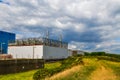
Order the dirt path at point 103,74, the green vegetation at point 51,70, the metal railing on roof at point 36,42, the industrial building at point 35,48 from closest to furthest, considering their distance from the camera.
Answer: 1. the dirt path at point 103,74
2. the green vegetation at point 51,70
3. the industrial building at point 35,48
4. the metal railing on roof at point 36,42

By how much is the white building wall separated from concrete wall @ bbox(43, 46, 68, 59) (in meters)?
1.63

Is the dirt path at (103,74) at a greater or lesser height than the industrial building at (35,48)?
lesser

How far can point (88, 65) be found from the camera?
19.2 metres

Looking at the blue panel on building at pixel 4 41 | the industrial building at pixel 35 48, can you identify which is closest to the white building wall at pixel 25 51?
the industrial building at pixel 35 48

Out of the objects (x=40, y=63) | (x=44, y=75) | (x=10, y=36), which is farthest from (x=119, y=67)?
(x=10, y=36)

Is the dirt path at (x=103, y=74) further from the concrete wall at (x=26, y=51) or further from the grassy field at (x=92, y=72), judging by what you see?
the concrete wall at (x=26, y=51)

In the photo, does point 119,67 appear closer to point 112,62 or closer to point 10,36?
point 112,62

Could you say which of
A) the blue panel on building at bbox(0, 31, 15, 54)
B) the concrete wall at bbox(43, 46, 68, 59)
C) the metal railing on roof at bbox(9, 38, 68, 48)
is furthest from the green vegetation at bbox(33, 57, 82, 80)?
the blue panel on building at bbox(0, 31, 15, 54)

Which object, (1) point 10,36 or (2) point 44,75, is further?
(1) point 10,36

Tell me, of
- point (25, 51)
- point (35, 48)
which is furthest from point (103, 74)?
point (25, 51)

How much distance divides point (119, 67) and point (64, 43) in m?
61.9

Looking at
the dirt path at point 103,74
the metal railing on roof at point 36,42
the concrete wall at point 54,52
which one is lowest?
the dirt path at point 103,74

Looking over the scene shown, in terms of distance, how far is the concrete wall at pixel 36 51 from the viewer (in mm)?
65250

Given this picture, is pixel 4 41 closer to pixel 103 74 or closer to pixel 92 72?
pixel 92 72
